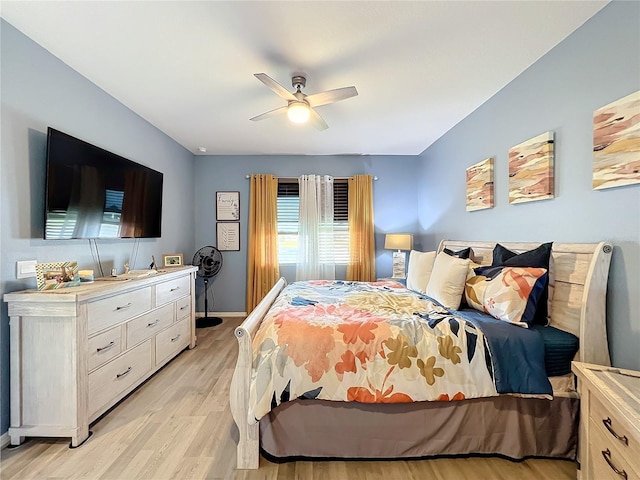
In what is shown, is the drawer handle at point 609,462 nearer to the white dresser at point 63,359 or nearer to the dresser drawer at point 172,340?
the white dresser at point 63,359

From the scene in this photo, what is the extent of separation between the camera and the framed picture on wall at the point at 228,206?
4539 millimetres

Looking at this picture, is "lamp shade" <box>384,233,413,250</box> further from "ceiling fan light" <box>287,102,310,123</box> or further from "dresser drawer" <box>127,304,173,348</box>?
"dresser drawer" <box>127,304,173,348</box>

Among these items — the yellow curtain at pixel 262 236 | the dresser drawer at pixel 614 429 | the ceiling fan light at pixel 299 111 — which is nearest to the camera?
the dresser drawer at pixel 614 429

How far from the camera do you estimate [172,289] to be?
296cm

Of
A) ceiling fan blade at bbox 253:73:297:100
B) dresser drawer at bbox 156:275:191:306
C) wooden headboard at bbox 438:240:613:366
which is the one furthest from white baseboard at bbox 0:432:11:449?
wooden headboard at bbox 438:240:613:366

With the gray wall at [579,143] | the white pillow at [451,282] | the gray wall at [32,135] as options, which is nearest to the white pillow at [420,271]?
the white pillow at [451,282]

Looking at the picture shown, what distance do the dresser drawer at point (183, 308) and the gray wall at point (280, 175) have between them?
48.3 inches

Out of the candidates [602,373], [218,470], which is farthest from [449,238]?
[218,470]

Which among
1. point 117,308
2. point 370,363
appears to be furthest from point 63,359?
point 370,363

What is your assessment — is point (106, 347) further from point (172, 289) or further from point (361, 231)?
point (361, 231)

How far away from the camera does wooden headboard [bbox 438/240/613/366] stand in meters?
1.57

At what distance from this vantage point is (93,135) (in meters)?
2.45

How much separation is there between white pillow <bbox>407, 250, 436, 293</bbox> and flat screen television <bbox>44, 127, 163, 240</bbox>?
2852mm

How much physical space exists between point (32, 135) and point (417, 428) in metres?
3.07
